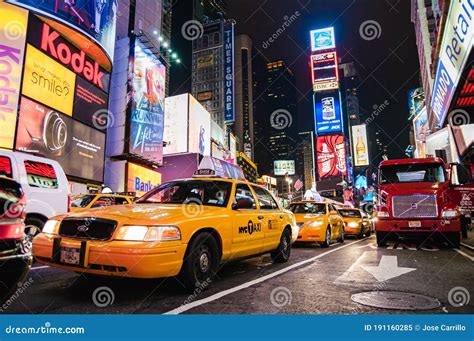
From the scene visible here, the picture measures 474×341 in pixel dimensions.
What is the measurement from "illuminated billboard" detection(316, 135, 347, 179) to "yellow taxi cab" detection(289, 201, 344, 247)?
6071 cm

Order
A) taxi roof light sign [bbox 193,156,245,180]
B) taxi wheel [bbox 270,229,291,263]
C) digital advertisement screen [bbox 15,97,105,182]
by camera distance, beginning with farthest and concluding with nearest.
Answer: taxi roof light sign [bbox 193,156,245,180] < digital advertisement screen [bbox 15,97,105,182] < taxi wheel [bbox 270,229,291,263]

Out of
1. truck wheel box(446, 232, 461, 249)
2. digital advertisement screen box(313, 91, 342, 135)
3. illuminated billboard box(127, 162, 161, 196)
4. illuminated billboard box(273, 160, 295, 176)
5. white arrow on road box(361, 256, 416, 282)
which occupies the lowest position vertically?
white arrow on road box(361, 256, 416, 282)

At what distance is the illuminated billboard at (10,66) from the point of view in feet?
51.3

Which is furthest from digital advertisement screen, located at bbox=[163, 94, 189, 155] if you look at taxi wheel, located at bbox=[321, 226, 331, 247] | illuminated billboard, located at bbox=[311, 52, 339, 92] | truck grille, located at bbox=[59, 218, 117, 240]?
illuminated billboard, located at bbox=[311, 52, 339, 92]

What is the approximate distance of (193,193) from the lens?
17.8ft

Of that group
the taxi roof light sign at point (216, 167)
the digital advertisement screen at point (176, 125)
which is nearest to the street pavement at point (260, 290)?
the taxi roof light sign at point (216, 167)

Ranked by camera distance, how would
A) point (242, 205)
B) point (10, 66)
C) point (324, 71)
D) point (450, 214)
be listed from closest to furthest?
1. point (242, 205)
2. point (450, 214)
3. point (10, 66)
4. point (324, 71)

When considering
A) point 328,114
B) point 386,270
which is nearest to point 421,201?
point 386,270

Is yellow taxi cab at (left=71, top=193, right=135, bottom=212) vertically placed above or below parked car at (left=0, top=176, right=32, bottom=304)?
above

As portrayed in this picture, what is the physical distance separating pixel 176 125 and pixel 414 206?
1233 inches

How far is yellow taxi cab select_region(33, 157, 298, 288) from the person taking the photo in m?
3.63

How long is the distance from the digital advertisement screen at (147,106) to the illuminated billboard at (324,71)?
4848cm

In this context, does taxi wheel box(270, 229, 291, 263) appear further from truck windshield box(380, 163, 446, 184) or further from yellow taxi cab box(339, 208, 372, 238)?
yellow taxi cab box(339, 208, 372, 238)

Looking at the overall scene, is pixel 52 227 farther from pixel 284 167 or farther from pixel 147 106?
pixel 284 167
